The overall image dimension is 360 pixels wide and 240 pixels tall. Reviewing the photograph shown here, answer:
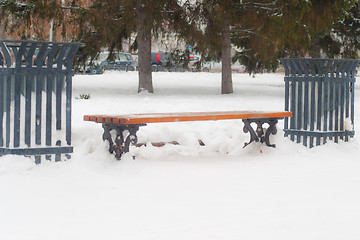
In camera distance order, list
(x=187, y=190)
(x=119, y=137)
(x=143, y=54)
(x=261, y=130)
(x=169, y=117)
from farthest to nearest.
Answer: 1. (x=143, y=54)
2. (x=261, y=130)
3. (x=119, y=137)
4. (x=169, y=117)
5. (x=187, y=190)

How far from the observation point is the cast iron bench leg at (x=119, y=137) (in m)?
6.92

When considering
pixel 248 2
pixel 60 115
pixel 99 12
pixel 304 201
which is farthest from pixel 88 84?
pixel 304 201

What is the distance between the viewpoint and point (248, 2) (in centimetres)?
1523

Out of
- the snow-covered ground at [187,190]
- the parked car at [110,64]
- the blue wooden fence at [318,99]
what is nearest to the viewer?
the snow-covered ground at [187,190]

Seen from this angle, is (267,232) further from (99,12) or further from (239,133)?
(99,12)

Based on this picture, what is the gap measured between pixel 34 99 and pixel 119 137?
1.20m

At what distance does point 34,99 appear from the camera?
6348 millimetres

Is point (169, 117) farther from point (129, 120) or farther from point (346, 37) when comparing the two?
point (346, 37)

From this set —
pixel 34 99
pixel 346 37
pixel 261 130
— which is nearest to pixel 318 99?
pixel 261 130

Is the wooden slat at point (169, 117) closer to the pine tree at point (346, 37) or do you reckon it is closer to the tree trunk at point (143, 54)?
the tree trunk at point (143, 54)

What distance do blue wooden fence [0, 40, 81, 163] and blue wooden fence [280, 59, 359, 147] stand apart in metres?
Answer: 3.52

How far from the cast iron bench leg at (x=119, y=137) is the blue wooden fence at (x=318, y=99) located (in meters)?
2.76

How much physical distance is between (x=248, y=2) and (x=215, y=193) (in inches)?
404

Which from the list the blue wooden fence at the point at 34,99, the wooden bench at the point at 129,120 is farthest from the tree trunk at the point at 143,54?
the blue wooden fence at the point at 34,99
